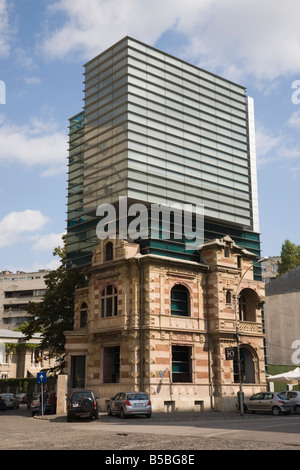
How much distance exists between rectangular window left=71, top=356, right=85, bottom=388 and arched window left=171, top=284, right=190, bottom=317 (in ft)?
29.2

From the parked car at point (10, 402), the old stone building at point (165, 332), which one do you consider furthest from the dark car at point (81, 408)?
the parked car at point (10, 402)

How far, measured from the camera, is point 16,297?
324 feet

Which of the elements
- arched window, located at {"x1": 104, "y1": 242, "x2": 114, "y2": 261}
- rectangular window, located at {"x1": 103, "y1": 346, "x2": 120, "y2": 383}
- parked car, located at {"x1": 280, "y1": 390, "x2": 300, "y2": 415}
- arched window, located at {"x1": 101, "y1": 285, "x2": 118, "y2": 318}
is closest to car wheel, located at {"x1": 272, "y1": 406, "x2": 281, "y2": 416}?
parked car, located at {"x1": 280, "y1": 390, "x2": 300, "y2": 415}

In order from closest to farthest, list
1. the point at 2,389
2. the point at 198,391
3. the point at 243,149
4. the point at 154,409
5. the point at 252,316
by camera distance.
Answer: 1. the point at 154,409
2. the point at 198,391
3. the point at 252,316
4. the point at 243,149
5. the point at 2,389

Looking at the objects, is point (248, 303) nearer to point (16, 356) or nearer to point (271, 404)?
point (271, 404)

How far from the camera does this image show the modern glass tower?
144 feet

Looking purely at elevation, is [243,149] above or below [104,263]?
above

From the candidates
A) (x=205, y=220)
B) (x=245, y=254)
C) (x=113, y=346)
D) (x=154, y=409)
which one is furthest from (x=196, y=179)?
(x=154, y=409)

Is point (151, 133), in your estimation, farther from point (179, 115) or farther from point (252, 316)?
point (252, 316)

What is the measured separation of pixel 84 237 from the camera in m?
47.4

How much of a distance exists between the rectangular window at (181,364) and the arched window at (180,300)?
272 cm

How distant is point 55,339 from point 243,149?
26958 millimetres

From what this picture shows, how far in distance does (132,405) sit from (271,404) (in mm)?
10088

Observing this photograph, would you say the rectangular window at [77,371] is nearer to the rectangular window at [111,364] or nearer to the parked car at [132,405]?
the rectangular window at [111,364]
